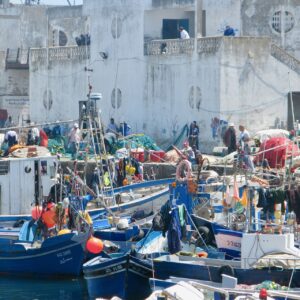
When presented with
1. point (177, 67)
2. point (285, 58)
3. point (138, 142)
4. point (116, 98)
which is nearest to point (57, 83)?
point (116, 98)

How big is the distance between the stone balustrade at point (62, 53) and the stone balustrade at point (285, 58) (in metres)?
7.18

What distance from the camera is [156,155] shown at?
40062 millimetres

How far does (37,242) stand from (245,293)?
939 centimetres

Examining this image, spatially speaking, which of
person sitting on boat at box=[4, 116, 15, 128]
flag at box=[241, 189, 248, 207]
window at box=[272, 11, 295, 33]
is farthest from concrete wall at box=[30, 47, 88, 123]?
flag at box=[241, 189, 248, 207]

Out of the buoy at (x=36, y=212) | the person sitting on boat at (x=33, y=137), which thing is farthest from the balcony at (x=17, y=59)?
the buoy at (x=36, y=212)

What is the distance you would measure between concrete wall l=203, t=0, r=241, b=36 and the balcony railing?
85.5 inches

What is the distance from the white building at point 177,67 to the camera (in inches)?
1624

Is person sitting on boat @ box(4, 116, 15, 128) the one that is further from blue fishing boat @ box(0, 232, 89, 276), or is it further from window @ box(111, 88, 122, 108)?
blue fishing boat @ box(0, 232, 89, 276)

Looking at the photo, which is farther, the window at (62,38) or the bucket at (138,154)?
the window at (62,38)

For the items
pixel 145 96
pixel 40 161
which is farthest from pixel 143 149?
pixel 40 161

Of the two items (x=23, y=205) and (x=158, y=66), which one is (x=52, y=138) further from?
(x=23, y=205)

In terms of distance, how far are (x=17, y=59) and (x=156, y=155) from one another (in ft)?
52.3

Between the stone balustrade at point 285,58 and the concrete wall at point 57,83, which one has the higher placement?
the stone balustrade at point 285,58

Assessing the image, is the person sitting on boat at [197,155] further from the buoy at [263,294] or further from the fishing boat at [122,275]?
the buoy at [263,294]
